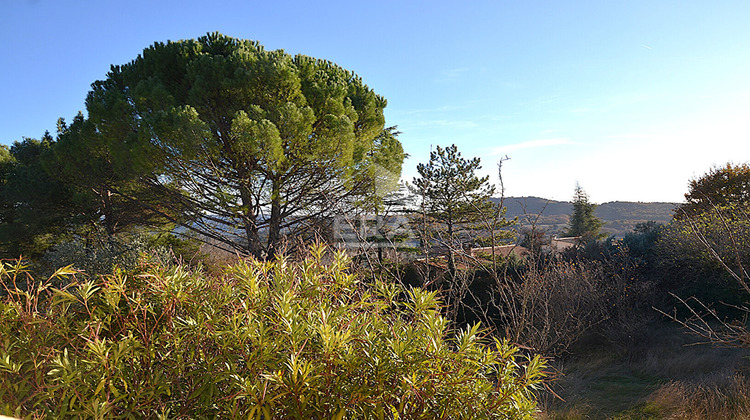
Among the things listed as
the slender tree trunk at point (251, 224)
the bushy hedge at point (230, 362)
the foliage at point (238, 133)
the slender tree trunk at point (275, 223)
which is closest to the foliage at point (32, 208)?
the foliage at point (238, 133)

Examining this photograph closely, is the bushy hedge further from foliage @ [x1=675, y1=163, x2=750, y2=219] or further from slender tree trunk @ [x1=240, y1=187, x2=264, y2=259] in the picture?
foliage @ [x1=675, y1=163, x2=750, y2=219]

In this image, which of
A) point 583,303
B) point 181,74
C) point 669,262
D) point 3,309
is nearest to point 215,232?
point 181,74

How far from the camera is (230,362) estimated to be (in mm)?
1132

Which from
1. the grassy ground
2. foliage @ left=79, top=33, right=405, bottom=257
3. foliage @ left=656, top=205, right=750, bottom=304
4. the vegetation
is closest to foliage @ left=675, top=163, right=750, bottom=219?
the vegetation

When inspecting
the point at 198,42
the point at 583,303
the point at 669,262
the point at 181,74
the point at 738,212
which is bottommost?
the point at 583,303

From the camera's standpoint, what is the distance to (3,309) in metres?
1.26

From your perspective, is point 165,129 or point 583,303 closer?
point 583,303

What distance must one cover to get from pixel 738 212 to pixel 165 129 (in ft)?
43.8

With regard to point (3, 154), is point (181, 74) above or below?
above

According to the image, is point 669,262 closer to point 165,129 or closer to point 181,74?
point 165,129

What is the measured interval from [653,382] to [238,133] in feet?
30.3

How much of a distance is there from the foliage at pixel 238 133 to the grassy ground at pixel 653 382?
20.8ft

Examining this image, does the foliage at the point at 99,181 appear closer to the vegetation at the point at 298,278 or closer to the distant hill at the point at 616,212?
the vegetation at the point at 298,278

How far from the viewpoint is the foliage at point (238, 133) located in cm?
961
